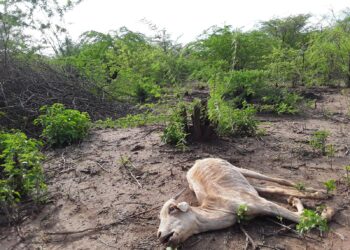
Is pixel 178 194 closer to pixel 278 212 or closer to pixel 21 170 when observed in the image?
pixel 278 212

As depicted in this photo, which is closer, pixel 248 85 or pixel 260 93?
pixel 248 85

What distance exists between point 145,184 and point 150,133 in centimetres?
176

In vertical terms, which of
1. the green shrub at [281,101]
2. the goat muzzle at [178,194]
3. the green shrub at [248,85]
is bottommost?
the goat muzzle at [178,194]

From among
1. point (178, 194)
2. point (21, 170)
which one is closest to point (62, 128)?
point (21, 170)

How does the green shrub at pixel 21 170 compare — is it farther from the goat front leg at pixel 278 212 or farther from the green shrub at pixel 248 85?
the green shrub at pixel 248 85

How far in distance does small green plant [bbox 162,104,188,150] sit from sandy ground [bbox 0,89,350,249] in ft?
0.47

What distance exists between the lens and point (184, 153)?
4.52 metres

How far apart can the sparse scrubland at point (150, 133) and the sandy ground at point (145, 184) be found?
0.05ft

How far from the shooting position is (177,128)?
4703mm

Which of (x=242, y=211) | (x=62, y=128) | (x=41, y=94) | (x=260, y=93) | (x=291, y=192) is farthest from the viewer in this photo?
(x=260, y=93)

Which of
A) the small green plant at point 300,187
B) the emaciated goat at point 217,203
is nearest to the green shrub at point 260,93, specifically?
the small green plant at point 300,187

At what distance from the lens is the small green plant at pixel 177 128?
15.3 ft

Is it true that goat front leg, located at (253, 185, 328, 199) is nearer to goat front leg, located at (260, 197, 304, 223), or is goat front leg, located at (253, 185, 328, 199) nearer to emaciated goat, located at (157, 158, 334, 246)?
emaciated goat, located at (157, 158, 334, 246)

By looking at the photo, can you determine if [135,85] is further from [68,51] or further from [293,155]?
[293,155]
